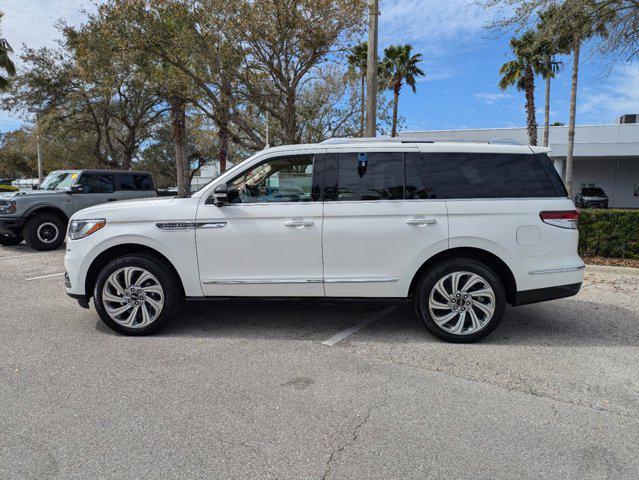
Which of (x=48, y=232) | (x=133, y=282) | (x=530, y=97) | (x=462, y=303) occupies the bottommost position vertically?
(x=462, y=303)

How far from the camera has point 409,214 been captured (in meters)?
4.56

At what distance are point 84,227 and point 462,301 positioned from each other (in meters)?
3.92

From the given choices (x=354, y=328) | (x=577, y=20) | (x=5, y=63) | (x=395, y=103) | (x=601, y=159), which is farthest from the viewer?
(x=601, y=159)

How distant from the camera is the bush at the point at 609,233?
8.70 m

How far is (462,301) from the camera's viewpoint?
457cm

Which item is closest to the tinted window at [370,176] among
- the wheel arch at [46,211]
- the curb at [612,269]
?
the curb at [612,269]

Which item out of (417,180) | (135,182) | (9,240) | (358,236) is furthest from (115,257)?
(9,240)

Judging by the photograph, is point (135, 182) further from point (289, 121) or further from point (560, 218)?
point (560, 218)

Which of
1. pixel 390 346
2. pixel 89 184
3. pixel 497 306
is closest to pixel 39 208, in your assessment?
pixel 89 184

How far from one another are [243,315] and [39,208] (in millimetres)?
7710

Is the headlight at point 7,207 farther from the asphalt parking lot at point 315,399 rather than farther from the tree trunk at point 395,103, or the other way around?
the tree trunk at point 395,103

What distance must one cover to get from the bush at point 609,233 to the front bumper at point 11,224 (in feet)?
39.1

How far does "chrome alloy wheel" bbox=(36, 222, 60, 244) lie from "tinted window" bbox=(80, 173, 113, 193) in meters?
1.10

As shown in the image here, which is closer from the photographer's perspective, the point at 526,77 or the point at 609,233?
the point at 609,233
